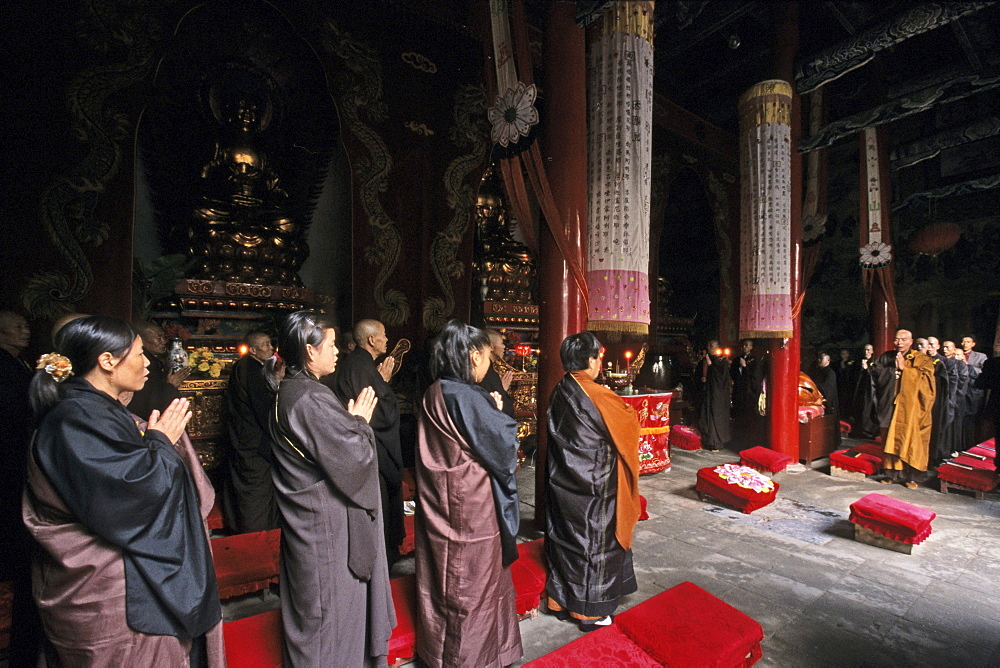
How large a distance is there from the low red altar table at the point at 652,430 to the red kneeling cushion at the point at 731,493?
0.92 metres

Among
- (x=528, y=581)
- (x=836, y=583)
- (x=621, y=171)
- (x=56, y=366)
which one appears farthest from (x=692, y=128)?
(x=56, y=366)

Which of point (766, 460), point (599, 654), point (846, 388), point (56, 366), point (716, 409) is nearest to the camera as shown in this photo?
point (56, 366)

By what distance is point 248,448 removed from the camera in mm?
3705

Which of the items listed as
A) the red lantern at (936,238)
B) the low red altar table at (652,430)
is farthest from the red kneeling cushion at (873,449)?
the red lantern at (936,238)

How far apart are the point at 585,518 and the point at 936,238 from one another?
10.5 meters

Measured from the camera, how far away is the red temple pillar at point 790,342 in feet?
20.7

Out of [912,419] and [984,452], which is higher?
[912,419]

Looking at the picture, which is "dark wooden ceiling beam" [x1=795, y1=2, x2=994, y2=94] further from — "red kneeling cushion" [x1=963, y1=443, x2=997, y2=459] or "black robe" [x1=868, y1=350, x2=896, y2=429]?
"red kneeling cushion" [x1=963, y1=443, x2=997, y2=459]

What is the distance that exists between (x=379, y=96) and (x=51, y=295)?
11.9 ft

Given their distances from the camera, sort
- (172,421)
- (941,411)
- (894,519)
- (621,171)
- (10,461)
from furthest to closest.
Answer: (941,411)
(621,171)
(894,519)
(10,461)
(172,421)

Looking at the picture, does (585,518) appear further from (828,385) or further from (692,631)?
(828,385)

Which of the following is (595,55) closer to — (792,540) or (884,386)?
(792,540)

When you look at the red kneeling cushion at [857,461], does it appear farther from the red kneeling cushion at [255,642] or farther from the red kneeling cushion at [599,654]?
the red kneeling cushion at [255,642]

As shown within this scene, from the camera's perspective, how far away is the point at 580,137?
3.70 meters
